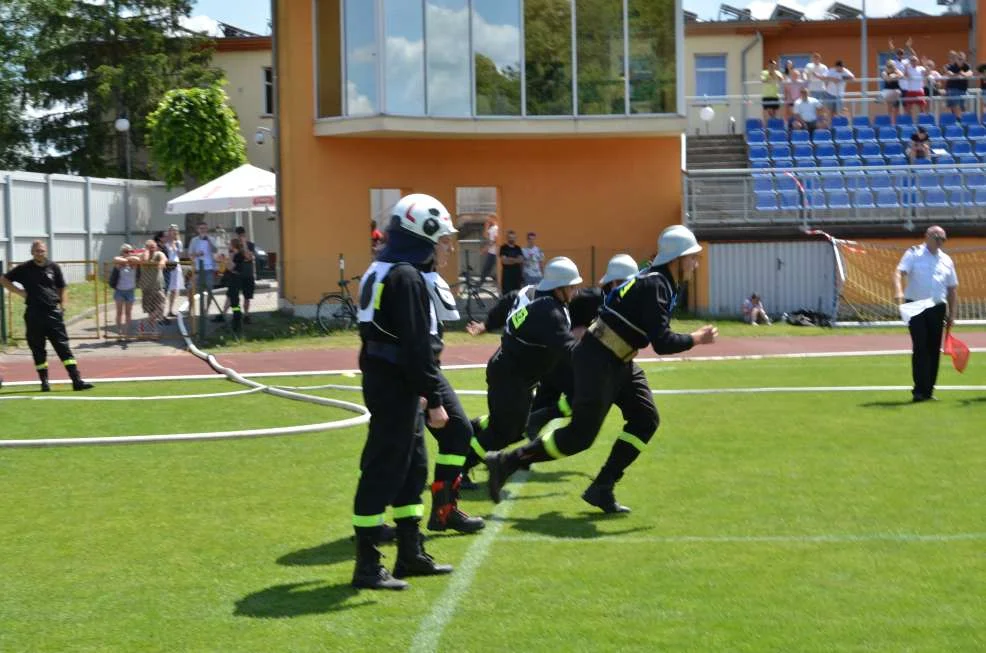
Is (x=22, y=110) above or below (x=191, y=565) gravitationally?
above

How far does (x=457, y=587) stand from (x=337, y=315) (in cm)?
2010

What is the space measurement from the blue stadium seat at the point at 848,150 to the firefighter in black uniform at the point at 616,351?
23.9 metres

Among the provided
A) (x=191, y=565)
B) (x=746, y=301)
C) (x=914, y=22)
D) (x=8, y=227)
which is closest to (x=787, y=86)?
(x=746, y=301)

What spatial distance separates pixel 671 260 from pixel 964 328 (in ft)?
60.6

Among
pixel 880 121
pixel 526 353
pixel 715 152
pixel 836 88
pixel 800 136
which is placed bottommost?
pixel 526 353

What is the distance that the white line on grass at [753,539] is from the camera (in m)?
7.90

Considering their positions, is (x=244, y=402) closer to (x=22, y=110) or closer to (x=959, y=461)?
(x=959, y=461)

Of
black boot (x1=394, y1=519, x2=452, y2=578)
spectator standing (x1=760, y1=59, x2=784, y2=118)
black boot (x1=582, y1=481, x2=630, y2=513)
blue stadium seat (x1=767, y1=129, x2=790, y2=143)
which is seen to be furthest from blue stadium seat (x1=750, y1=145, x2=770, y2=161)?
black boot (x1=394, y1=519, x2=452, y2=578)

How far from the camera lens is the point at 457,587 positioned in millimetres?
7020

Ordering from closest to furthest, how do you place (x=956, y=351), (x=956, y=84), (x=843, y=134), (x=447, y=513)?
1. (x=447, y=513)
2. (x=956, y=351)
3. (x=843, y=134)
4. (x=956, y=84)

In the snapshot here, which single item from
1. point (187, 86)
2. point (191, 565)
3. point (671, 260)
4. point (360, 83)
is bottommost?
point (191, 565)

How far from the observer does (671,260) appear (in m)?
8.87

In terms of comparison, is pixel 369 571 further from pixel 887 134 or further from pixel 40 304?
pixel 887 134

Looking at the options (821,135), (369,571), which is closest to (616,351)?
(369,571)
